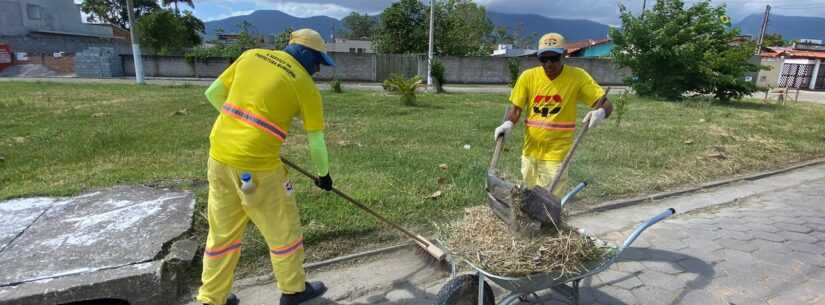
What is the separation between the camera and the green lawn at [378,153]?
4.45 metres

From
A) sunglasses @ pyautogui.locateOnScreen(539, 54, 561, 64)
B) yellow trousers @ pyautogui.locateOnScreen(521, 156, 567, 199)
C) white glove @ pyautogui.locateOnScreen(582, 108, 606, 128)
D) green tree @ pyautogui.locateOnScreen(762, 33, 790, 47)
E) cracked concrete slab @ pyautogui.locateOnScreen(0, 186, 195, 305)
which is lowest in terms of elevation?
cracked concrete slab @ pyautogui.locateOnScreen(0, 186, 195, 305)

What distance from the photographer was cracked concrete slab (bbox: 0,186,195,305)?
2.76 metres

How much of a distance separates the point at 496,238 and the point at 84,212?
363cm

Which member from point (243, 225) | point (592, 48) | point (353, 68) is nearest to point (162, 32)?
point (353, 68)

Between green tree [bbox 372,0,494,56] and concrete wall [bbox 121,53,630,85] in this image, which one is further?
green tree [bbox 372,0,494,56]

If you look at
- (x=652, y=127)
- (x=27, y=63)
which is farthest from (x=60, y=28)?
(x=652, y=127)

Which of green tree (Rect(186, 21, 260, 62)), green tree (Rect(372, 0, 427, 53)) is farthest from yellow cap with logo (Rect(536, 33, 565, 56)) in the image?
green tree (Rect(372, 0, 427, 53))

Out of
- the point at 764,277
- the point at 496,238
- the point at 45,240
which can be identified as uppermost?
the point at 496,238

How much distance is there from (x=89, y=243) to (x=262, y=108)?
199cm

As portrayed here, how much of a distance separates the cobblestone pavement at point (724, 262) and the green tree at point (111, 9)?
46292mm

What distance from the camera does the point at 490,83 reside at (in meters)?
29.7

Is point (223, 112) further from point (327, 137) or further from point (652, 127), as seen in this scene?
point (652, 127)

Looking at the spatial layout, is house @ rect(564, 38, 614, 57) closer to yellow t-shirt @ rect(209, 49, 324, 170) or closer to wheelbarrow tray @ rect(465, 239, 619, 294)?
wheelbarrow tray @ rect(465, 239, 619, 294)

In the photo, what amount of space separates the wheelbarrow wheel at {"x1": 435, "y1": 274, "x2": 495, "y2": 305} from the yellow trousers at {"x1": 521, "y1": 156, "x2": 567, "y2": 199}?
111 centimetres
